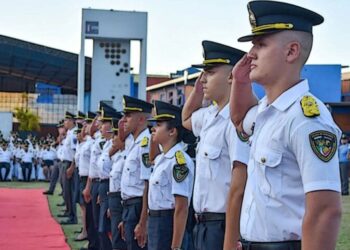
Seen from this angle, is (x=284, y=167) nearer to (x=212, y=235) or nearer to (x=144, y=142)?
(x=212, y=235)

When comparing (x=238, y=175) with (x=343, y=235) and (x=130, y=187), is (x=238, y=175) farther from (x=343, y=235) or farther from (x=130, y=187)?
(x=343, y=235)

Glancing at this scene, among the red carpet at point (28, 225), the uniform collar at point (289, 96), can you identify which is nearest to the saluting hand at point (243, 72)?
the uniform collar at point (289, 96)

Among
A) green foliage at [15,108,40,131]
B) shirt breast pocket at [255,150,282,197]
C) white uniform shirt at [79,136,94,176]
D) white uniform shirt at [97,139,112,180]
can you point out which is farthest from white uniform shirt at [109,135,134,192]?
green foliage at [15,108,40,131]

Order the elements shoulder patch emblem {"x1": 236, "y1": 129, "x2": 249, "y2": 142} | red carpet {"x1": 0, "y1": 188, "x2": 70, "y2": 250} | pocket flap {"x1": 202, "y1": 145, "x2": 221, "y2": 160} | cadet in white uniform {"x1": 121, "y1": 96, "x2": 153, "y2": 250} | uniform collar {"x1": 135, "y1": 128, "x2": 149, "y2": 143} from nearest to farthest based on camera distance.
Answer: shoulder patch emblem {"x1": 236, "y1": 129, "x2": 249, "y2": 142}, pocket flap {"x1": 202, "y1": 145, "x2": 221, "y2": 160}, cadet in white uniform {"x1": 121, "y1": 96, "x2": 153, "y2": 250}, uniform collar {"x1": 135, "y1": 128, "x2": 149, "y2": 143}, red carpet {"x1": 0, "y1": 188, "x2": 70, "y2": 250}

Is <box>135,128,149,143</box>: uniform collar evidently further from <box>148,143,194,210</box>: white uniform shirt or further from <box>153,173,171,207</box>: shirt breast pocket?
<box>153,173,171,207</box>: shirt breast pocket

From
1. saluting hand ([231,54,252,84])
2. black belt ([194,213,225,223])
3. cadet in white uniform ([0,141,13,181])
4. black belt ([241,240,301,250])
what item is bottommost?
cadet in white uniform ([0,141,13,181])

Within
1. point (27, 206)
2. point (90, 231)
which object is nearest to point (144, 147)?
point (90, 231)

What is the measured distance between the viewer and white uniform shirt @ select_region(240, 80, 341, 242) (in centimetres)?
215

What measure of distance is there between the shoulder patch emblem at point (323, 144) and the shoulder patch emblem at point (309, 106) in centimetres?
7

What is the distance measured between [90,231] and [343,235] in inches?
131

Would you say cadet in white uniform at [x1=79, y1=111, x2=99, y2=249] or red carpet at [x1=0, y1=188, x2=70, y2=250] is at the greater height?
cadet in white uniform at [x1=79, y1=111, x2=99, y2=249]

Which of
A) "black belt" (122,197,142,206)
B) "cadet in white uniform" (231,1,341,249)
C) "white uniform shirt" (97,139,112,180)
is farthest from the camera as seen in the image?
"white uniform shirt" (97,139,112,180)

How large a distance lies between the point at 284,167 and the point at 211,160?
134 centimetres

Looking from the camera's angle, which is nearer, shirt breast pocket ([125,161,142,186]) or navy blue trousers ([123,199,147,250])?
navy blue trousers ([123,199,147,250])
